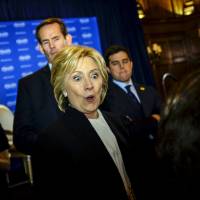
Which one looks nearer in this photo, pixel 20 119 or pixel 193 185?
pixel 193 185

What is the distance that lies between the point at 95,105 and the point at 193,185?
A: 4.12 ft

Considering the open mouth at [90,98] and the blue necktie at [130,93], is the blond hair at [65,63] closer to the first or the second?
the open mouth at [90,98]

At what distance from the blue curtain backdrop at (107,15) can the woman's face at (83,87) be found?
464 centimetres

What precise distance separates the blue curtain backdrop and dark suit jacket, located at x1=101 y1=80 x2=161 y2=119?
3.70 metres

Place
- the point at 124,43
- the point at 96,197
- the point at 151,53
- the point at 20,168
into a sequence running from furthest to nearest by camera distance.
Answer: the point at 151,53 < the point at 124,43 < the point at 20,168 < the point at 96,197

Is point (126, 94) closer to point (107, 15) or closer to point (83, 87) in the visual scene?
point (83, 87)

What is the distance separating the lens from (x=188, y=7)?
8.80 m

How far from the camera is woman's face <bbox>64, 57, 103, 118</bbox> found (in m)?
1.71

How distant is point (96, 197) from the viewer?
1.44 metres

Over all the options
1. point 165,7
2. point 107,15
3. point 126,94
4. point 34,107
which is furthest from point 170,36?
point 34,107

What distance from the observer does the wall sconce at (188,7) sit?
873cm

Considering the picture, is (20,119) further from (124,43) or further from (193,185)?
(124,43)

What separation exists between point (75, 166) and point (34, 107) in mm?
949

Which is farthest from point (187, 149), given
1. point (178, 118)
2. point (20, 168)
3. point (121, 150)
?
point (20, 168)
